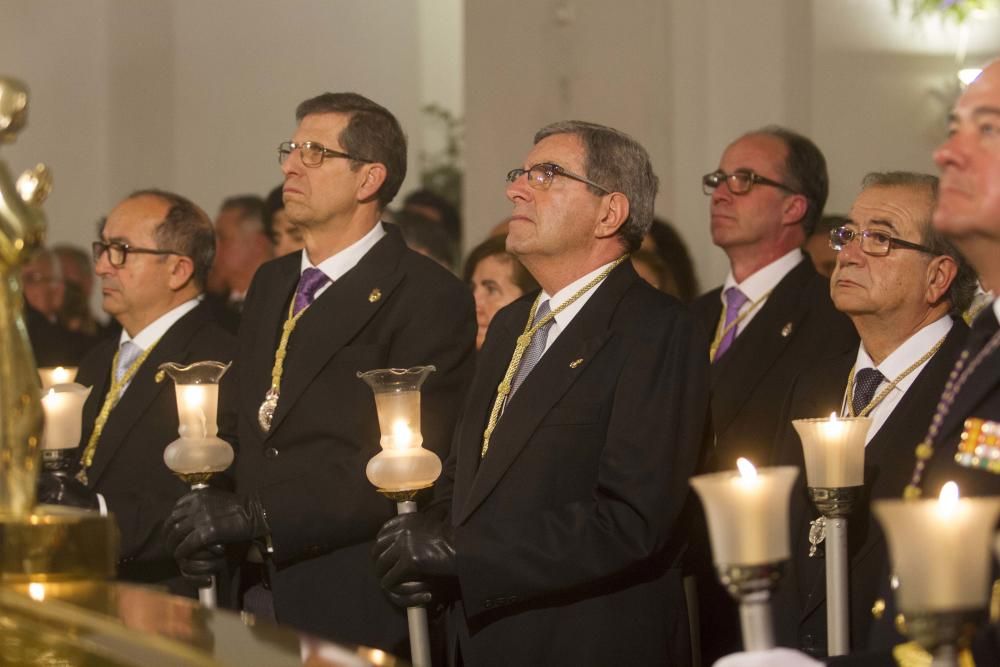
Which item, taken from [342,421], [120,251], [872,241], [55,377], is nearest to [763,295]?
[872,241]

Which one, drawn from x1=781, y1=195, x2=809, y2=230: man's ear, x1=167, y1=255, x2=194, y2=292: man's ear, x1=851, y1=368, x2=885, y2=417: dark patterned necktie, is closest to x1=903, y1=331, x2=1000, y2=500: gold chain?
x1=851, y1=368, x2=885, y2=417: dark patterned necktie

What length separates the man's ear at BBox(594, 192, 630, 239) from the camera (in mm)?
4121

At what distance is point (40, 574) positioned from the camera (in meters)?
2.43

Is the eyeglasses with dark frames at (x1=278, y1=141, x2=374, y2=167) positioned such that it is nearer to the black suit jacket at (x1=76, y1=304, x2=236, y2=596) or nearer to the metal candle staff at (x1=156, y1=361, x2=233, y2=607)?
the black suit jacket at (x1=76, y1=304, x2=236, y2=596)

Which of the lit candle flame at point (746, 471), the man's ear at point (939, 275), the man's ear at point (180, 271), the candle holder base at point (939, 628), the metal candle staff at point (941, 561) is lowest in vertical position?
the candle holder base at point (939, 628)

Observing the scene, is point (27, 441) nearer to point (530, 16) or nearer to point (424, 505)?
point (424, 505)

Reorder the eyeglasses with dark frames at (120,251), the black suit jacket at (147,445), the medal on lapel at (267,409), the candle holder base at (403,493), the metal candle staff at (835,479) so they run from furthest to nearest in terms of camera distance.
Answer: the eyeglasses with dark frames at (120,251), the black suit jacket at (147,445), the medal on lapel at (267,409), the candle holder base at (403,493), the metal candle staff at (835,479)

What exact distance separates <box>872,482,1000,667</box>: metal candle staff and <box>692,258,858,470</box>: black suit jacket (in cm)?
270

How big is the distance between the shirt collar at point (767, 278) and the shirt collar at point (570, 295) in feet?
4.62

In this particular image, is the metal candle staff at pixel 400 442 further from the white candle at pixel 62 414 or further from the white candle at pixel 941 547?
the white candle at pixel 941 547

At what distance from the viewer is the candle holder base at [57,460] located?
4.47 m

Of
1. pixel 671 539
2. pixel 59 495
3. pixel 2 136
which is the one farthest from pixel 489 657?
pixel 2 136

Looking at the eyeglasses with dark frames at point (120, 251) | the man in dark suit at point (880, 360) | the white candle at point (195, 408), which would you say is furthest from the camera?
the eyeglasses with dark frames at point (120, 251)

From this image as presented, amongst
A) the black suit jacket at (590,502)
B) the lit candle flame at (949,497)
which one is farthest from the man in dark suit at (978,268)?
the black suit jacket at (590,502)
